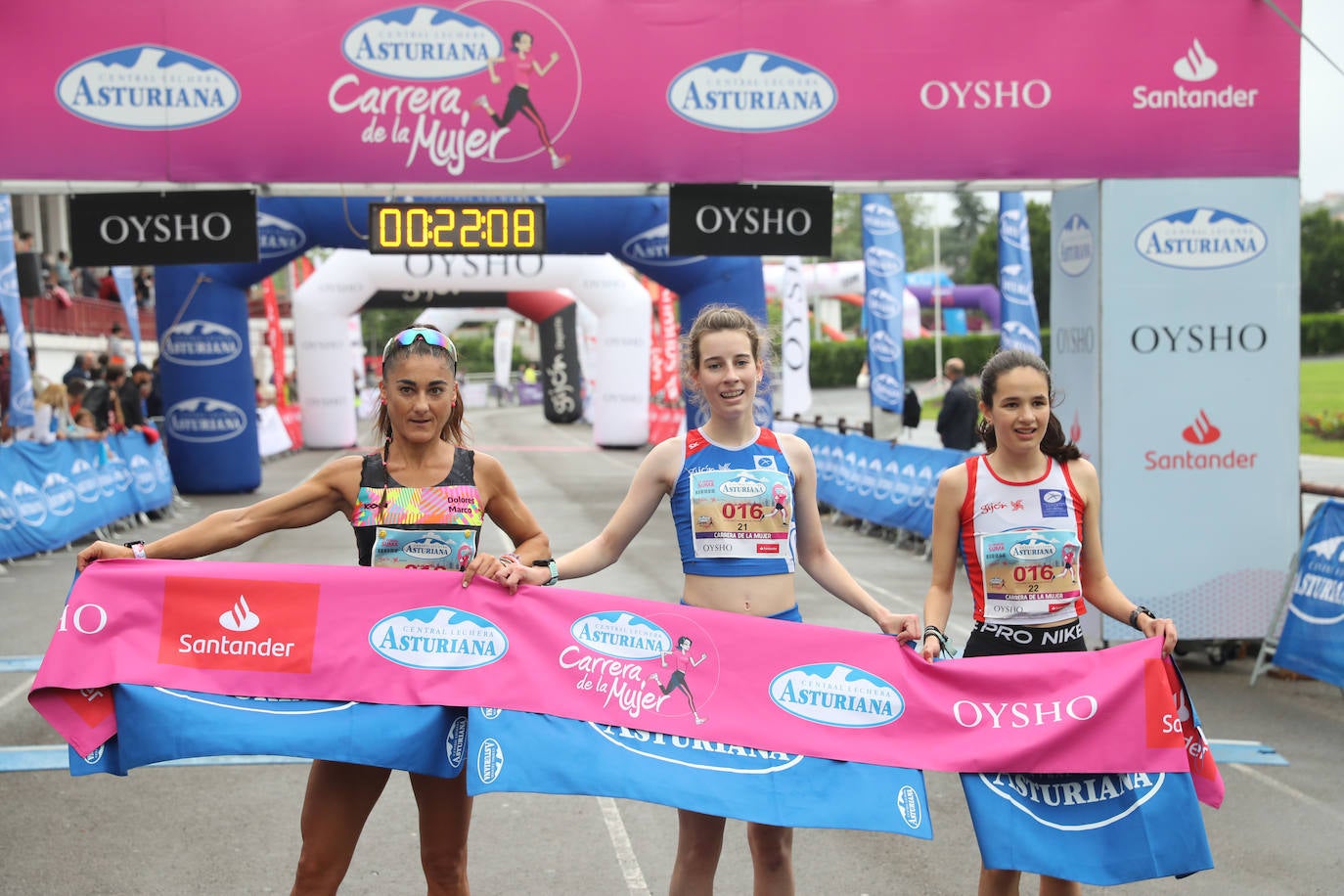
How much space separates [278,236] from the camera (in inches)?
719

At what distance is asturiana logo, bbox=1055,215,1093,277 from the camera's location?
9188 mm

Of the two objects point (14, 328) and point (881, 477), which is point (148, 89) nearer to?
point (14, 328)

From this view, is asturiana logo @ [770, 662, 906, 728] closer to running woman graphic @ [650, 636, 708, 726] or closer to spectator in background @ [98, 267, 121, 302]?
running woman graphic @ [650, 636, 708, 726]

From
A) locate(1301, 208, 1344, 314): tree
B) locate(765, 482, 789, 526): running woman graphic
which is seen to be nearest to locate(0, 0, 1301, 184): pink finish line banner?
locate(765, 482, 789, 526): running woman graphic

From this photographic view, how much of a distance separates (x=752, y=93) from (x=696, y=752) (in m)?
6.25

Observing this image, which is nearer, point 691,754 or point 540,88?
point 691,754

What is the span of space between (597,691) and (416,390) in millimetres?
1089

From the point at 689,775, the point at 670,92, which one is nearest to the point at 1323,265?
the point at 670,92

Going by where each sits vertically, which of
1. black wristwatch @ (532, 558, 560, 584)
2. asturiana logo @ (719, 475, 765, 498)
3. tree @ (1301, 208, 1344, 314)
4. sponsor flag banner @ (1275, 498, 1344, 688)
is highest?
tree @ (1301, 208, 1344, 314)

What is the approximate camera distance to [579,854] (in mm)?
5559

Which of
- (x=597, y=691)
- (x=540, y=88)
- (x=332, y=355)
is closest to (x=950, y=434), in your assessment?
(x=540, y=88)

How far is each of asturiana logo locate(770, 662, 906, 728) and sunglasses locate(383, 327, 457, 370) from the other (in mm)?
1407

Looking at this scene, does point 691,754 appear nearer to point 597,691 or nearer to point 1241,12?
point 597,691

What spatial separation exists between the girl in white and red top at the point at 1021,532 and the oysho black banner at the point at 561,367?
39.1 m
